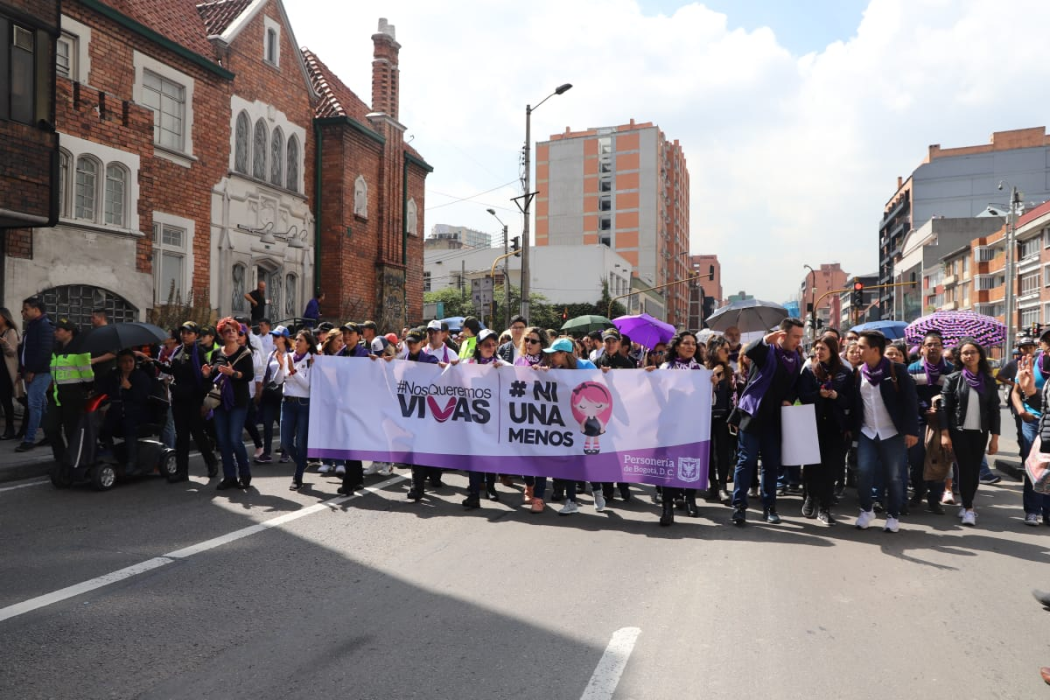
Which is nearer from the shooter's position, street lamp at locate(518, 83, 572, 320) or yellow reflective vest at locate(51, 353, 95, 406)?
yellow reflective vest at locate(51, 353, 95, 406)

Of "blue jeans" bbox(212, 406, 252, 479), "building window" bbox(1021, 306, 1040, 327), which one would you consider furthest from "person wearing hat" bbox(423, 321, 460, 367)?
"building window" bbox(1021, 306, 1040, 327)

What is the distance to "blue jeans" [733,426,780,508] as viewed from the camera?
7328mm

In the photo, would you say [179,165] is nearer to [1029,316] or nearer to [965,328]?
[965,328]

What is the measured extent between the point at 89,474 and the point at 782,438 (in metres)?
7.37

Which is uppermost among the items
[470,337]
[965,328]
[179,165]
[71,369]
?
[179,165]

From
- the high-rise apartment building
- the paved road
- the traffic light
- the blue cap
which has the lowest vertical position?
the paved road

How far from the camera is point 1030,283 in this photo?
182ft

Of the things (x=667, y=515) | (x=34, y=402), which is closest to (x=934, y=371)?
(x=667, y=515)

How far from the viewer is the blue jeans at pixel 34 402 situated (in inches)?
416

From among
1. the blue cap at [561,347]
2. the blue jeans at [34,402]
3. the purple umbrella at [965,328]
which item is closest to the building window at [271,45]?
the blue jeans at [34,402]

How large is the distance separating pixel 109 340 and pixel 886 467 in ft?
26.7

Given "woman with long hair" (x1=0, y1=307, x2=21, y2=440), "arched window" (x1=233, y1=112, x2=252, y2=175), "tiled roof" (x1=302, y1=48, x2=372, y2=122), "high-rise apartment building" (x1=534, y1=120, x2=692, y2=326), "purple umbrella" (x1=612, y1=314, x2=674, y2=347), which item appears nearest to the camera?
"woman with long hair" (x1=0, y1=307, x2=21, y2=440)

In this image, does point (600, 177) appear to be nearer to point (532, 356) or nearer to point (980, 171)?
point (980, 171)

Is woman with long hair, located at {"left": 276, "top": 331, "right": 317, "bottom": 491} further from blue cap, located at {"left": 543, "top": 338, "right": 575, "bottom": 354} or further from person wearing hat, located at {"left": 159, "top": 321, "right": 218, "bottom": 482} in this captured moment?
blue cap, located at {"left": 543, "top": 338, "right": 575, "bottom": 354}
